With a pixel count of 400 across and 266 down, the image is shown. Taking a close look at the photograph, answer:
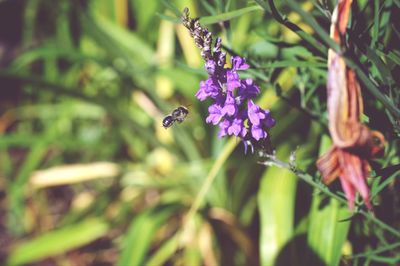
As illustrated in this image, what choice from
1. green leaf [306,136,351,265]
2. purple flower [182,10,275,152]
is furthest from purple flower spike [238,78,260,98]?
green leaf [306,136,351,265]

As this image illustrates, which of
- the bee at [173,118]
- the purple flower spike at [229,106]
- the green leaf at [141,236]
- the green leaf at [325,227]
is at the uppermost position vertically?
the green leaf at [141,236]

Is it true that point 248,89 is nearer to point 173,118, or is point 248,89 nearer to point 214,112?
point 214,112

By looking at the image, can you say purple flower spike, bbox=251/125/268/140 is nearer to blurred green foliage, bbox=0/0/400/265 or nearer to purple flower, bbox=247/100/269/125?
purple flower, bbox=247/100/269/125

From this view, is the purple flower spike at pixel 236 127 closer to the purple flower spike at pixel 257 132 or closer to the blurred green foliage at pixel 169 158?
the purple flower spike at pixel 257 132

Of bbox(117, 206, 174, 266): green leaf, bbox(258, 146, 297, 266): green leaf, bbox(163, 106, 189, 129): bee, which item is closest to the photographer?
bbox(163, 106, 189, 129): bee

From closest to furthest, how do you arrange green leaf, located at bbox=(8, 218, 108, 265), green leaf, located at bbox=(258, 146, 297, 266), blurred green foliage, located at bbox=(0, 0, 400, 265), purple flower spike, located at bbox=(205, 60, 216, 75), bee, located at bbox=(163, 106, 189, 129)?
purple flower spike, located at bbox=(205, 60, 216, 75) < bee, located at bbox=(163, 106, 189, 129) < blurred green foliage, located at bbox=(0, 0, 400, 265) < green leaf, located at bbox=(258, 146, 297, 266) < green leaf, located at bbox=(8, 218, 108, 265)

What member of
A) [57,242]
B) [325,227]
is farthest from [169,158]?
[325,227]

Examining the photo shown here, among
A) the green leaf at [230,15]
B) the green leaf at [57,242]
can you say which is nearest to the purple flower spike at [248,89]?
the green leaf at [230,15]
